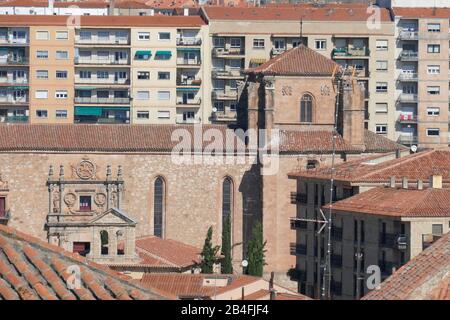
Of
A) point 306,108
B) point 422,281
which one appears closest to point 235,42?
point 306,108

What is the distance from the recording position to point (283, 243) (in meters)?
85.6

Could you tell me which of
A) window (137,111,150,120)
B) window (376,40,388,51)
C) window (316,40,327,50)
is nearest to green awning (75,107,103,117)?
window (137,111,150,120)

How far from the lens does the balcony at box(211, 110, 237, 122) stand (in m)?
109

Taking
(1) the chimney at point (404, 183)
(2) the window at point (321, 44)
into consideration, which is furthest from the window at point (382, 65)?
(1) the chimney at point (404, 183)

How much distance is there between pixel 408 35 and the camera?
111312 mm

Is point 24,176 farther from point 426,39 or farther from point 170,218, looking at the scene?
point 426,39

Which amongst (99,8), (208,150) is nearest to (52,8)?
(99,8)

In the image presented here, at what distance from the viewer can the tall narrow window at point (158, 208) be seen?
8719 cm

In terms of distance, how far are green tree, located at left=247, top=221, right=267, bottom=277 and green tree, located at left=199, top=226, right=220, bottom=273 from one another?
1.30m

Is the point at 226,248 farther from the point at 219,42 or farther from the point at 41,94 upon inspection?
the point at 41,94

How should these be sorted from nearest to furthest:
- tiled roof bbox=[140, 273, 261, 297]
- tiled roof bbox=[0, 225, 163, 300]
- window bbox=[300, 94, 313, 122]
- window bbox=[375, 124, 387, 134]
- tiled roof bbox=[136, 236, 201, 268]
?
1. tiled roof bbox=[0, 225, 163, 300]
2. tiled roof bbox=[140, 273, 261, 297]
3. tiled roof bbox=[136, 236, 201, 268]
4. window bbox=[300, 94, 313, 122]
5. window bbox=[375, 124, 387, 134]

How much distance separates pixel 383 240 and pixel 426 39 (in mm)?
46473

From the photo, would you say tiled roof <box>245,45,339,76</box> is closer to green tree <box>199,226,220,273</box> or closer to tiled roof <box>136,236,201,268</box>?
tiled roof <box>136,236,201,268</box>

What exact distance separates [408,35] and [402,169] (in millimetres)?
34614
